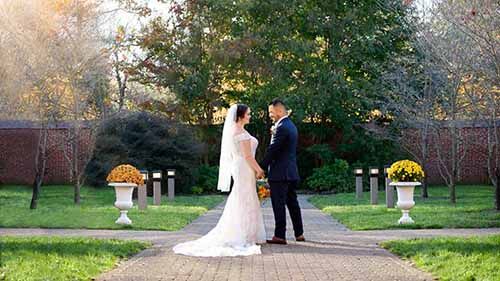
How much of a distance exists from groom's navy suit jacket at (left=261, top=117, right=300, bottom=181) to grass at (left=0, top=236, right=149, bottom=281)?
2.18 metres

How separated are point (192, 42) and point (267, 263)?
2567 cm

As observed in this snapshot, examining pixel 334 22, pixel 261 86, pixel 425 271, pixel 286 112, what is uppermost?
pixel 334 22

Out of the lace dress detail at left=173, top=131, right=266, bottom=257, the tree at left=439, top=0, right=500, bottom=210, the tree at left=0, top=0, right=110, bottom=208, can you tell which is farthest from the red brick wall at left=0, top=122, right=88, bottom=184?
the lace dress detail at left=173, top=131, right=266, bottom=257

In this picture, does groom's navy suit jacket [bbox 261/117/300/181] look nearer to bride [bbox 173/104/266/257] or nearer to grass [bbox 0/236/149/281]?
bride [bbox 173/104/266/257]

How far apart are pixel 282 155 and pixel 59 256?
3.91 metres

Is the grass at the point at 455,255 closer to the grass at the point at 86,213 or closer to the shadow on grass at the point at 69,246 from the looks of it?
the shadow on grass at the point at 69,246

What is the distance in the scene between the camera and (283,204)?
14.0 meters

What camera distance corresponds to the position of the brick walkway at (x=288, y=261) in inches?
404

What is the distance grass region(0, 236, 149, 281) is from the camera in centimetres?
990

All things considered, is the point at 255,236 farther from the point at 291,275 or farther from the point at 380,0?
the point at 380,0

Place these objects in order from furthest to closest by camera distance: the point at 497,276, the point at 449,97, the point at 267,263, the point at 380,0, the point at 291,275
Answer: the point at 380,0 → the point at 449,97 → the point at 267,263 → the point at 291,275 → the point at 497,276

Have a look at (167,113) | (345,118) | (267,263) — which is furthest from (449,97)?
(267,263)

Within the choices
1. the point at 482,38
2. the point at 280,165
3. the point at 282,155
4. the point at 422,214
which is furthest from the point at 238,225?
the point at 422,214

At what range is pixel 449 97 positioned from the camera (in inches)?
1039
